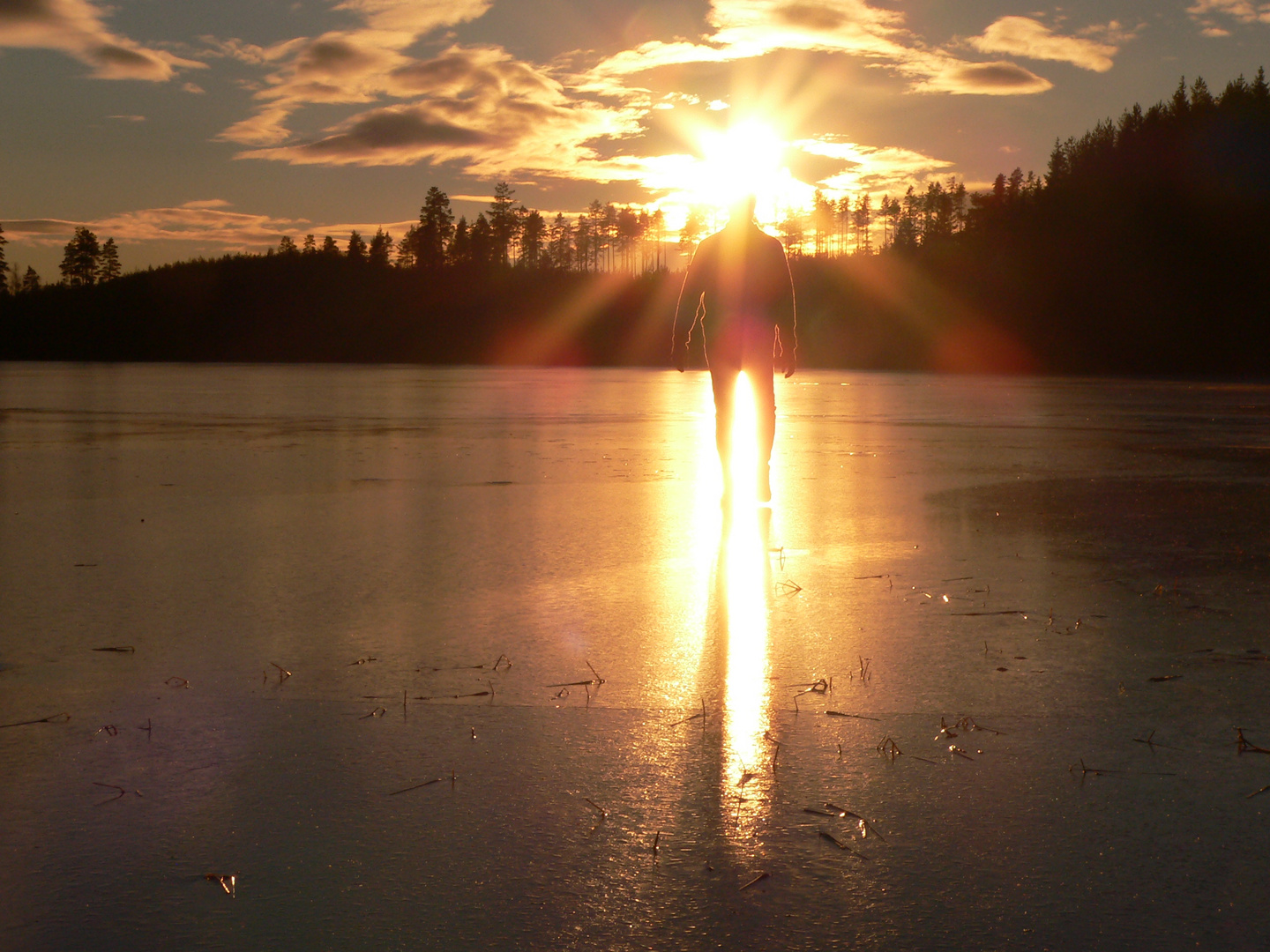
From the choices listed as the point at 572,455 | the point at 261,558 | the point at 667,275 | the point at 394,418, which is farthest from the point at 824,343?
the point at 261,558

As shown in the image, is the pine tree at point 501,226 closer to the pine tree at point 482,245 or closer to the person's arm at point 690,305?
the pine tree at point 482,245

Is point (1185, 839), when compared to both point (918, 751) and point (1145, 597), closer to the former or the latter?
point (918, 751)

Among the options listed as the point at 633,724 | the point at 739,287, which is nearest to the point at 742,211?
the point at 739,287

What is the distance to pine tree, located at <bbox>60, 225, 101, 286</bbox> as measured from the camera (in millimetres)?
171875

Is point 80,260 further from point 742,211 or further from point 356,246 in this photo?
point 742,211

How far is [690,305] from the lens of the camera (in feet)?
28.5

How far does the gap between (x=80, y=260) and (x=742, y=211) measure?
7418 inches

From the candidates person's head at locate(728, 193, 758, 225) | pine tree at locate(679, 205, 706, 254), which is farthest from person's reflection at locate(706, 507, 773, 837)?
pine tree at locate(679, 205, 706, 254)

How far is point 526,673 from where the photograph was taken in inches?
159

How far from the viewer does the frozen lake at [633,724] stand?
89.3 inches

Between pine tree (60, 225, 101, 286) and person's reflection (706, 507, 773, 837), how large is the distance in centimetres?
18693

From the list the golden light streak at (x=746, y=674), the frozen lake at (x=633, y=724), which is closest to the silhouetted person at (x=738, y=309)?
the frozen lake at (x=633, y=724)

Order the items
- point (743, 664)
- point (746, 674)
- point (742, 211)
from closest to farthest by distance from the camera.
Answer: point (746, 674) < point (743, 664) < point (742, 211)

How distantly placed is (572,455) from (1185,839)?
10.3m
